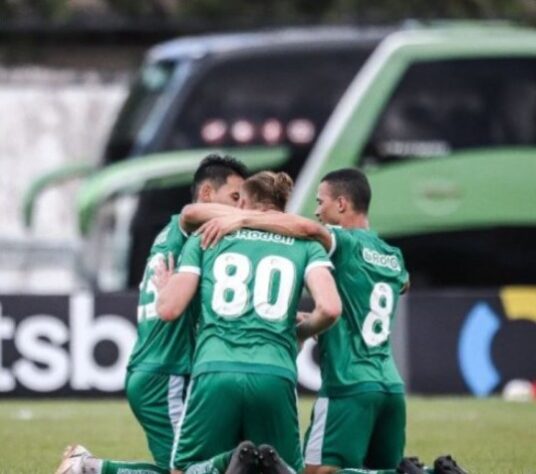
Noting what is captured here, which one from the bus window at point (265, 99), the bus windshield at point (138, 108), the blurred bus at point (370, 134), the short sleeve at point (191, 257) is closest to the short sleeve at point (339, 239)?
the short sleeve at point (191, 257)

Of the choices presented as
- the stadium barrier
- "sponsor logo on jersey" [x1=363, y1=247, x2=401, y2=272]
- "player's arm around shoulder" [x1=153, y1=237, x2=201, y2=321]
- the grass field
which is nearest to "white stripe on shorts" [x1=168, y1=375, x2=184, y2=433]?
"player's arm around shoulder" [x1=153, y1=237, x2=201, y2=321]

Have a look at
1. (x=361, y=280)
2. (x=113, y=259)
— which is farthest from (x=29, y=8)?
(x=361, y=280)

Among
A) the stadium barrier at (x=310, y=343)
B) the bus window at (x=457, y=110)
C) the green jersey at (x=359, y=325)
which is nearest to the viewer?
the green jersey at (x=359, y=325)

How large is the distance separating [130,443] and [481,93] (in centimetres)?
1014

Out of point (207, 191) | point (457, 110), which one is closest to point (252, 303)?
point (207, 191)

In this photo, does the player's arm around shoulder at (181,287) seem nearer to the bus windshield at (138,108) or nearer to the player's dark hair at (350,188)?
the player's dark hair at (350,188)

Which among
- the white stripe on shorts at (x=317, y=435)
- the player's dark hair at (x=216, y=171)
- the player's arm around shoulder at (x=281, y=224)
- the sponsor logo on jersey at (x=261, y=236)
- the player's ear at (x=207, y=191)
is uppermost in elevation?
the player's dark hair at (x=216, y=171)

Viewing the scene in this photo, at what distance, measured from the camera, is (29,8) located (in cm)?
3344

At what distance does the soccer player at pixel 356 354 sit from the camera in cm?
1150

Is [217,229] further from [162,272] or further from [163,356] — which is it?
[163,356]

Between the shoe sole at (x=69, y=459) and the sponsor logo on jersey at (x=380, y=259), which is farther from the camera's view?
the shoe sole at (x=69, y=459)

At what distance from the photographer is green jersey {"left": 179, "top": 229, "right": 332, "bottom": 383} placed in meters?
10.8

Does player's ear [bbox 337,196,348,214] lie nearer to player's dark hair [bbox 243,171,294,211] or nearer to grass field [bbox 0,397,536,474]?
player's dark hair [bbox 243,171,294,211]

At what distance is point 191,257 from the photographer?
36.2ft
